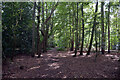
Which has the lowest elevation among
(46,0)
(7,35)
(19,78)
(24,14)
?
(19,78)

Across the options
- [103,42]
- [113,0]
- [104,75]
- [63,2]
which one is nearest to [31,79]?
[104,75]

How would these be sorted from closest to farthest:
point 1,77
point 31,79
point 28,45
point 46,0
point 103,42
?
1. point 31,79
2. point 1,77
3. point 103,42
4. point 46,0
5. point 28,45

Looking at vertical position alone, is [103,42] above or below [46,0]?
below

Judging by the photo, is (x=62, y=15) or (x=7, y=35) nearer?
(x=7, y=35)

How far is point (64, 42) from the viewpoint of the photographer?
44.7 feet

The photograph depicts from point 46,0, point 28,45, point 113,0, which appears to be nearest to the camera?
point 113,0

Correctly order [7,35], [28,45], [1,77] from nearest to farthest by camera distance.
Answer: 1. [1,77]
2. [7,35]
3. [28,45]

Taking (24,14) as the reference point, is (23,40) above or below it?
below

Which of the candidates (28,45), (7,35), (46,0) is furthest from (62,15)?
(7,35)

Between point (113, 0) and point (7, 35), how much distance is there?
1044 cm

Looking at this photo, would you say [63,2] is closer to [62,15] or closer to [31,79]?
[62,15]

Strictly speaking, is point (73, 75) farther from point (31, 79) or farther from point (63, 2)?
point (63, 2)

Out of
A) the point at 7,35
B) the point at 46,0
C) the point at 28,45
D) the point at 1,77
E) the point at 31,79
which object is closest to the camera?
the point at 31,79

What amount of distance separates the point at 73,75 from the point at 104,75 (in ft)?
5.12
